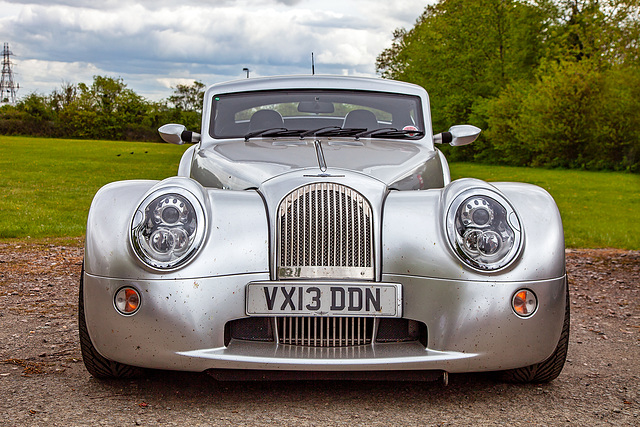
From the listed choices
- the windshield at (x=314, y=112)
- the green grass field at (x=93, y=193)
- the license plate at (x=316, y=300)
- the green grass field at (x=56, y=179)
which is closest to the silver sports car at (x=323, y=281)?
the license plate at (x=316, y=300)

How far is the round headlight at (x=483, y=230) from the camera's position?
10.1 ft

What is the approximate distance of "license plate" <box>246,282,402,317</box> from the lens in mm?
2984

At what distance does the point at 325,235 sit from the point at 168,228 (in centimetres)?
71

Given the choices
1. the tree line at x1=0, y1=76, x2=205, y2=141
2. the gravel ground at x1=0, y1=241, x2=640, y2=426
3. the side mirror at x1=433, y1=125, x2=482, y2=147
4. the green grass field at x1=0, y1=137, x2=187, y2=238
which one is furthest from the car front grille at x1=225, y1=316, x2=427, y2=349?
the tree line at x1=0, y1=76, x2=205, y2=141

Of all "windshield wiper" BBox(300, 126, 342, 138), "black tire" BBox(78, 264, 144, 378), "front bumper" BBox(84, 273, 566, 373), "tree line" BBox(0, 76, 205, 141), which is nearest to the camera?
"front bumper" BBox(84, 273, 566, 373)

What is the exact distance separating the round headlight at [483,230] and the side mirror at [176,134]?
9.22 ft

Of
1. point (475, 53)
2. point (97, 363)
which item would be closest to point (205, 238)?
point (97, 363)

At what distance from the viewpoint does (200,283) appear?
299 centimetres

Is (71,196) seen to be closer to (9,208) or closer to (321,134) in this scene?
(9,208)

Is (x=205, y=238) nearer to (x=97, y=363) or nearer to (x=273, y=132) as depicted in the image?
(x=97, y=363)

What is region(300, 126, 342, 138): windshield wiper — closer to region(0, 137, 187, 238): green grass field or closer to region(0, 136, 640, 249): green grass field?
region(0, 136, 640, 249): green grass field

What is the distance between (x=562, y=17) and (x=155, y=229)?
4314 centimetres

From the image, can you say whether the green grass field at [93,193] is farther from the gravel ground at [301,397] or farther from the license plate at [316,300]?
the license plate at [316,300]

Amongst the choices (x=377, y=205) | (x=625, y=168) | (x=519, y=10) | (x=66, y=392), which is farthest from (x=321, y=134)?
(x=519, y=10)
